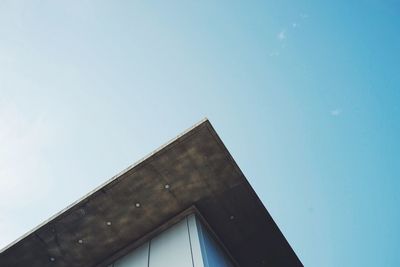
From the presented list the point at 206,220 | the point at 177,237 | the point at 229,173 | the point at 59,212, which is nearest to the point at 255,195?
the point at 229,173

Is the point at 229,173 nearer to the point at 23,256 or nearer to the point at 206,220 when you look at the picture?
the point at 206,220

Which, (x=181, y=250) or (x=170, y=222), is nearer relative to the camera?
(x=181, y=250)

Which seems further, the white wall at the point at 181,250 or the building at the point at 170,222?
the building at the point at 170,222

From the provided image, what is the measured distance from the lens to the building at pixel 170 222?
440 inches

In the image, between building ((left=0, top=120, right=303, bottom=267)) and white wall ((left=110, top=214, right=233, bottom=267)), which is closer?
white wall ((left=110, top=214, right=233, bottom=267))

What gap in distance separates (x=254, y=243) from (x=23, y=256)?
8.54 meters

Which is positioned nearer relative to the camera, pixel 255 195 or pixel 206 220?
pixel 255 195

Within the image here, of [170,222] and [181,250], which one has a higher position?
[170,222]

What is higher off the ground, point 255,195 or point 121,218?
point 121,218

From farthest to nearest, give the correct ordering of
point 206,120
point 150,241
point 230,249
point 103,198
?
point 230,249
point 150,241
point 103,198
point 206,120

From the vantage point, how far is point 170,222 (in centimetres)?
1265

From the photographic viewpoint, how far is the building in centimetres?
1118

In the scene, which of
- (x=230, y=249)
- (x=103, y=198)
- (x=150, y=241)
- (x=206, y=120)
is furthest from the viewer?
(x=230, y=249)

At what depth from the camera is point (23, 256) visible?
12055mm
